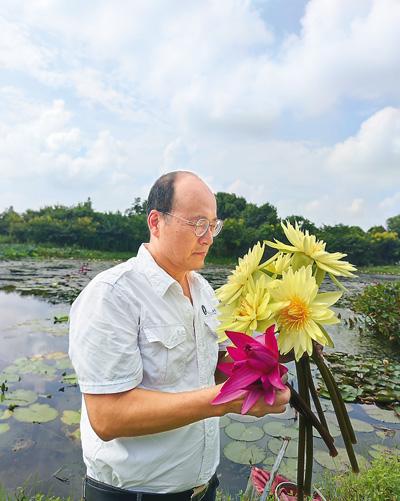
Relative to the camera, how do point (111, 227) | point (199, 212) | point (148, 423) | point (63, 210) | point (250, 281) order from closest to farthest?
point (250, 281) < point (148, 423) < point (199, 212) < point (111, 227) < point (63, 210)

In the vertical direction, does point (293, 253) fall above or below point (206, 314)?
above

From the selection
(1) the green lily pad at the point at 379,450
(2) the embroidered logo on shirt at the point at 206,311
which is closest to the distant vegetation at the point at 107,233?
(1) the green lily pad at the point at 379,450

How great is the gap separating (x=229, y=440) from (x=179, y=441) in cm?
223

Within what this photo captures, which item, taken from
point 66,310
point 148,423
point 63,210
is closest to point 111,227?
point 63,210

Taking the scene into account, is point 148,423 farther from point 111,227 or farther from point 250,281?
point 111,227

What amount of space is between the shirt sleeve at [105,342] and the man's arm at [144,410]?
3 centimetres

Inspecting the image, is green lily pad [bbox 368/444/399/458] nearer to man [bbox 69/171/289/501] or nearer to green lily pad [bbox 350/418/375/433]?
green lily pad [bbox 350/418/375/433]

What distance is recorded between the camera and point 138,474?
3.87 feet

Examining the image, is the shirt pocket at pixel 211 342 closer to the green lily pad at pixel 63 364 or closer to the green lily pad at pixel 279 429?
the green lily pad at pixel 279 429

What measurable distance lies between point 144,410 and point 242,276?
45cm

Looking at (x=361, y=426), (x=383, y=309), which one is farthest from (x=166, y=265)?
(x=383, y=309)

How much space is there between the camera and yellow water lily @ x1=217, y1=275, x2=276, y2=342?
2.76ft

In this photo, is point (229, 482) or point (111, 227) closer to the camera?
point (229, 482)

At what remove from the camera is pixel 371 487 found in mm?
2102
